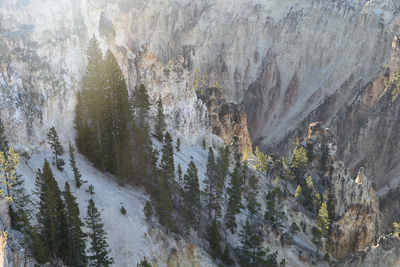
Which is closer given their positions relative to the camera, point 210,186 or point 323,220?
point 210,186

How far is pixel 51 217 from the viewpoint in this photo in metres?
26.2

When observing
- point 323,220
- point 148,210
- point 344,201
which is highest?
point 148,210

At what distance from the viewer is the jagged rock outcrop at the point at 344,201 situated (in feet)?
167

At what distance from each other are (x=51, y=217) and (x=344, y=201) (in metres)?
45.8

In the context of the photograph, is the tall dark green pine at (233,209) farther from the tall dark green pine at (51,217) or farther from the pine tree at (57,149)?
the tall dark green pine at (51,217)

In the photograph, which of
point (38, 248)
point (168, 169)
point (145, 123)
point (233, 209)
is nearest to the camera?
point (38, 248)

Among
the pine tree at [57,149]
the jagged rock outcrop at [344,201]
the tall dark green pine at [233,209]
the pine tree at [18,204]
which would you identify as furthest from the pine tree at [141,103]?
the jagged rock outcrop at [344,201]

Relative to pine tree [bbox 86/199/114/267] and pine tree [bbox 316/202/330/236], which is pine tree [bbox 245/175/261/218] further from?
pine tree [bbox 86/199/114/267]

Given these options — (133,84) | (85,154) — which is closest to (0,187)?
(85,154)

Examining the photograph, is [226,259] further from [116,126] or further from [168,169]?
[116,126]

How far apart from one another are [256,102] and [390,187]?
52147 millimetres

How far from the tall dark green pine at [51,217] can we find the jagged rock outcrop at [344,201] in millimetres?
35739

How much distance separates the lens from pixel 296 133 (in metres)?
106

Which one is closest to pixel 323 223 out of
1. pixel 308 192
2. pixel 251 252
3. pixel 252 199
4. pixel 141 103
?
pixel 252 199
